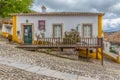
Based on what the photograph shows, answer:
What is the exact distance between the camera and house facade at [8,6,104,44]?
87.8 ft

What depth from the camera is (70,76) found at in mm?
12312

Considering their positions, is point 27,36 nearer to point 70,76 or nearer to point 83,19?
point 83,19

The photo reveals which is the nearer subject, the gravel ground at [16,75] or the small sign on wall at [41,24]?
the gravel ground at [16,75]

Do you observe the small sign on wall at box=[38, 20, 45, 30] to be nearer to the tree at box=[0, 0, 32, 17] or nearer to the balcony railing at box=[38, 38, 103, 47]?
the balcony railing at box=[38, 38, 103, 47]

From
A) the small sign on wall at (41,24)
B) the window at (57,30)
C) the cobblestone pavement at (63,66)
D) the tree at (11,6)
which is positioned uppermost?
the tree at (11,6)

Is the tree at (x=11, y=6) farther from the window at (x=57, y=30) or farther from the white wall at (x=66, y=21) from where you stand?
the window at (x=57, y=30)

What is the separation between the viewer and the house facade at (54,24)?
87.8ft

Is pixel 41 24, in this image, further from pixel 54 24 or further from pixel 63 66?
pixel 63 66

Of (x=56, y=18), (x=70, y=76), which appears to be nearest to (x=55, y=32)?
(x=56, y=18)

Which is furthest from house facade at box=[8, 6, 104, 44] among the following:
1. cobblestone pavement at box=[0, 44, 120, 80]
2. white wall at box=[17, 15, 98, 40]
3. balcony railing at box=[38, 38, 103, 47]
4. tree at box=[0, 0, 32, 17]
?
tree at box=[0, 0, 32, 17]

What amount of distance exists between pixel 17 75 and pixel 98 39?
44.0ft

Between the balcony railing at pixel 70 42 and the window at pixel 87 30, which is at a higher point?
the window at pixel 87 30

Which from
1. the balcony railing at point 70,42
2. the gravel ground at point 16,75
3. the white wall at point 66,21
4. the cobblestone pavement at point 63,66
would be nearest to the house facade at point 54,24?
the white wall at point 66,21

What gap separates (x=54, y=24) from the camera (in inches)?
1070
